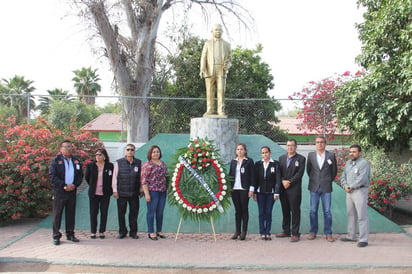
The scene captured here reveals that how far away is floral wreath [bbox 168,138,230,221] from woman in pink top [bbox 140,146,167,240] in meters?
0.18

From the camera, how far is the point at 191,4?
14859 mm

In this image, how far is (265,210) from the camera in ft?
20.4

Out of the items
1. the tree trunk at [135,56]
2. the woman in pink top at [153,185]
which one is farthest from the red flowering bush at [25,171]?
the tree trunk at [135,56]

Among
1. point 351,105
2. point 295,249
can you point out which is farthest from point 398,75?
point 295,249

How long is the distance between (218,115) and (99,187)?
3719mm

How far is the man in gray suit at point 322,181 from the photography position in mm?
6152

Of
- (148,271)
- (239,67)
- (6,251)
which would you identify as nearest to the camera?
(148,271)

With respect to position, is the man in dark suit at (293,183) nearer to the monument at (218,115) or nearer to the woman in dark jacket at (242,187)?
the woman in dark jacket at (242,187)

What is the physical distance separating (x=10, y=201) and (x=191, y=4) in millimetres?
10355

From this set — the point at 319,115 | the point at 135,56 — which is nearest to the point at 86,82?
the point at 135,56

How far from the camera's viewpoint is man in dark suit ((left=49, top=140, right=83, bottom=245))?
5.85 metres

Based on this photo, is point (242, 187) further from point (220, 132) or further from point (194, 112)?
point (194, 112)

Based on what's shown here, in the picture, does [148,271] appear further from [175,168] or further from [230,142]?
[230,142]

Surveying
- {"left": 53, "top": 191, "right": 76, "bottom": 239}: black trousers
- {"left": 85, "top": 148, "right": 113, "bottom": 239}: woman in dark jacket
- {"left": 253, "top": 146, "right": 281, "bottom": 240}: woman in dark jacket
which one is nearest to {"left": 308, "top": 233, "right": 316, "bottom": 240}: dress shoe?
{"left": 253, "top": 146, "right": 281, "bottom": 240}: woman in dark jacket
